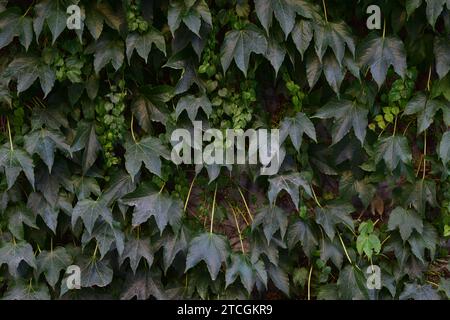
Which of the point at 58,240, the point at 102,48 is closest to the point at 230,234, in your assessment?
the point at 58,240

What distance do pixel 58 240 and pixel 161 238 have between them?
522 millimetres

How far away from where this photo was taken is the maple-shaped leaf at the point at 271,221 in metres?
2.67

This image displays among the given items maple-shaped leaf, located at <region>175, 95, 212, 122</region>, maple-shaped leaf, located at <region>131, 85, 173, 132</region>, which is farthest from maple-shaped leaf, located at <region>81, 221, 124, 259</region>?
maple-shaped leaf, located at <region>175, 95, 212, 122</region>

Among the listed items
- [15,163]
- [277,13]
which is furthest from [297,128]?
[15,163]

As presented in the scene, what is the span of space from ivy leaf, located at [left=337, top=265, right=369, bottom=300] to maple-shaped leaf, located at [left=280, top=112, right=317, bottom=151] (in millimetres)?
629

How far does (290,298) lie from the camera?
2.90 meters

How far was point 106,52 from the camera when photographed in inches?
101

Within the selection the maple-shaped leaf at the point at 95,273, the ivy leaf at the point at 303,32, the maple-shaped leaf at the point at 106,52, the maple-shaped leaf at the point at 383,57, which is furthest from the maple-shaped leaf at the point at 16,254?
the maple-shaped leaf at the point at 383,57

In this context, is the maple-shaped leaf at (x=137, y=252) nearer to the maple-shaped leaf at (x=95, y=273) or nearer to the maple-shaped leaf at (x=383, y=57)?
the maple-shaped leaf at (x=95, y=273)

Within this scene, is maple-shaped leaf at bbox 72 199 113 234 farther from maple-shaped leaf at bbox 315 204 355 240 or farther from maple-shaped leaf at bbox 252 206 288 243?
maple-shaped leaf at bbox 315 204 355 240

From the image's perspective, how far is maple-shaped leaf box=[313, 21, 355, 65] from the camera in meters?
2.55

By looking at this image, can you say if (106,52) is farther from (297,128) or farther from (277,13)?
(297,128)

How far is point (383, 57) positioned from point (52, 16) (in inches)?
54.4
